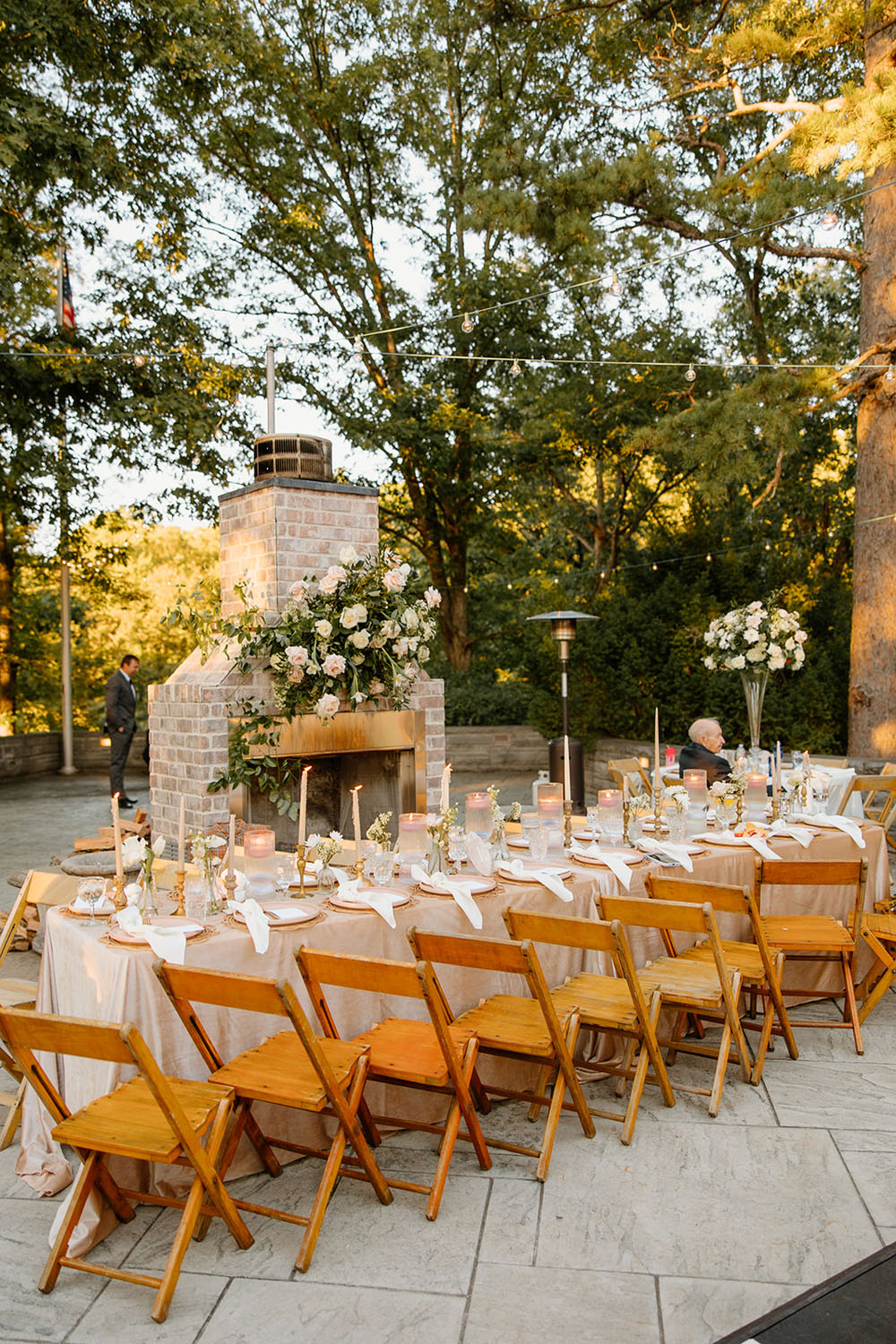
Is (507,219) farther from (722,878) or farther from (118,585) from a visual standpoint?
(118,585)

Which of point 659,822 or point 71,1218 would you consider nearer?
point 71,1218

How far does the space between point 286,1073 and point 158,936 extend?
667mm

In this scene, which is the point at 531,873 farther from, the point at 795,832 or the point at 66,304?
the point at 66,304

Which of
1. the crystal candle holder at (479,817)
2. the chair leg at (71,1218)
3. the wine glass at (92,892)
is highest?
the crystal candle holder at (479,817)

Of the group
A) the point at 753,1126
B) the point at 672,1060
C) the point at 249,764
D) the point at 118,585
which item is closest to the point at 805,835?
the point at 672,1060

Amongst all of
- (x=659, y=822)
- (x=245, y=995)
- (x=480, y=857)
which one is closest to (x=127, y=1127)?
(x=245, y=995)

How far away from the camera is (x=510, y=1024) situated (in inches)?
144

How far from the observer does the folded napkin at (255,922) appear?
3.60 m

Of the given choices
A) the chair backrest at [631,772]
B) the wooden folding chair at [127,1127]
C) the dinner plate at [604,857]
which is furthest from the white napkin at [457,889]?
the chair backrest at [631,772]

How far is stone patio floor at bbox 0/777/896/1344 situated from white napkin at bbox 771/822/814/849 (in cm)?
139

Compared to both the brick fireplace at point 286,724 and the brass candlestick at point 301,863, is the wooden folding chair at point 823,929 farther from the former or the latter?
the brick fireplace at point 286,724

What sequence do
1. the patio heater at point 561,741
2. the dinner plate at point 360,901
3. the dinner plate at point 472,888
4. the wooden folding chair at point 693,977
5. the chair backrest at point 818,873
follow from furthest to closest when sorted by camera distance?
the patio heater at point 561,741
the chair backrest at point 818,873
the dinner plate at point 472,888
the dinner plate at point 360,901
the wooden folding chair at point 693,977

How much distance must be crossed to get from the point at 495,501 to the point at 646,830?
13495 mm

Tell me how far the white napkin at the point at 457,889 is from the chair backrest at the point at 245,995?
3.59ft
